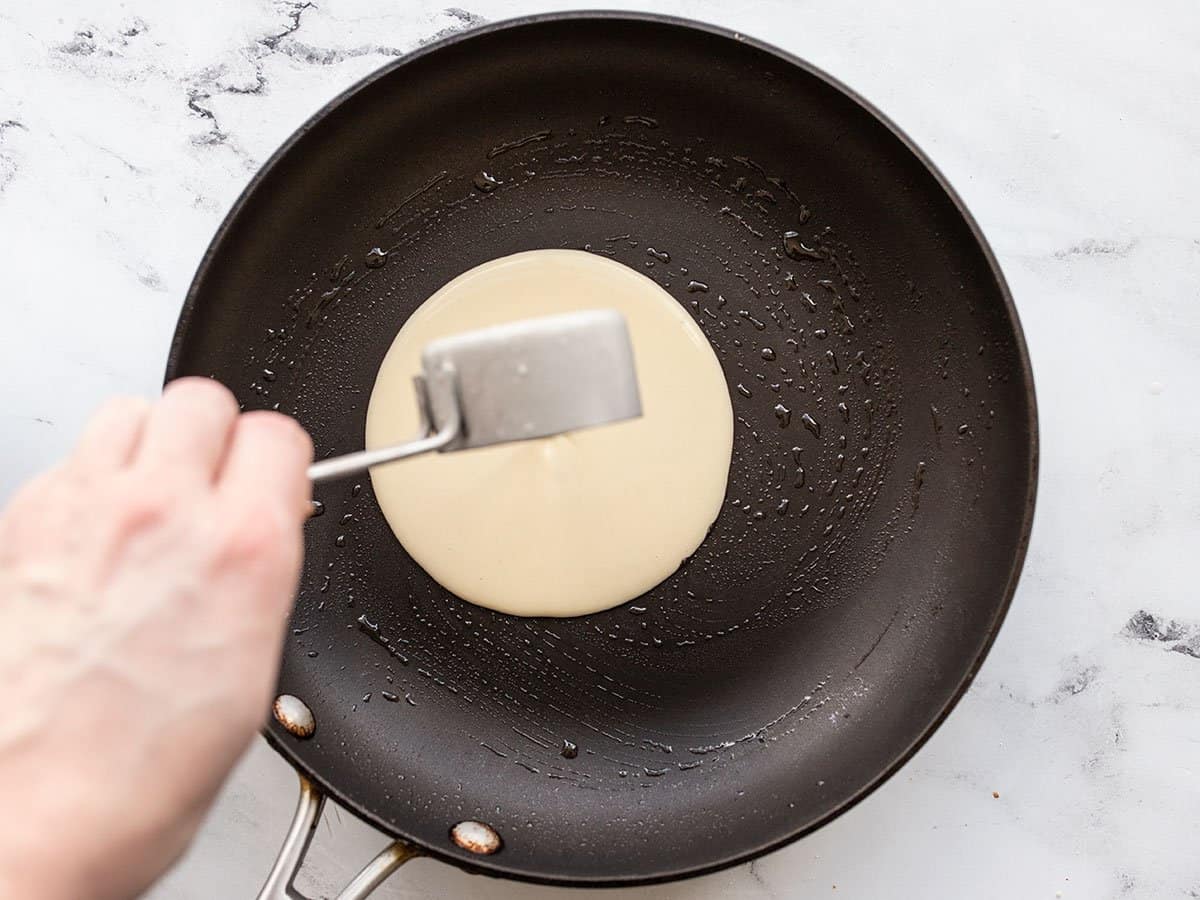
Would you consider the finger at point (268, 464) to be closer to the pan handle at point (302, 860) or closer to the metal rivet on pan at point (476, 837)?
the pan handle at point (302, 860)

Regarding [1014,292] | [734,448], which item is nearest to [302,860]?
[734,448]

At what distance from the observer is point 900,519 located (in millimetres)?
1068

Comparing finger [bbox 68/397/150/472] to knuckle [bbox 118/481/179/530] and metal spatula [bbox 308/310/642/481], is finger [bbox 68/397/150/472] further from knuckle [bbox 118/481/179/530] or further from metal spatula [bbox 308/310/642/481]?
metal spatula [bbox 308/310/642/481]

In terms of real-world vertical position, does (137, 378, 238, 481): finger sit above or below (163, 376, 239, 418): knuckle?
below

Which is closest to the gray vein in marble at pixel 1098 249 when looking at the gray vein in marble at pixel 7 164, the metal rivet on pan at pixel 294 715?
the metal rivet on pan at pixel 294 715

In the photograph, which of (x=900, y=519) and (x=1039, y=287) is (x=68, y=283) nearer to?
(x=900, y=519)

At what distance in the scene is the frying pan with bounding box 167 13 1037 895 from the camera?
3.34 ft

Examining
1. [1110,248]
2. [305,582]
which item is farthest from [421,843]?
[1110,248]

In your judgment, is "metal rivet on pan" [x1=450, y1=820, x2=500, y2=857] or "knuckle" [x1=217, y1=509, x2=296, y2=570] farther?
"metal rivet on pan" [x1=450, y1=820, x2=500, y2=857]

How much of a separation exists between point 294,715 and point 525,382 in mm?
493

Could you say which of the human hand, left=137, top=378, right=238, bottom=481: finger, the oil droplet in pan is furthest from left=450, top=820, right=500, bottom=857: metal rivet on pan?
the oil droplet in pan

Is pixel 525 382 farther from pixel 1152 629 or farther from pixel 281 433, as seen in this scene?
pixel 1152 629

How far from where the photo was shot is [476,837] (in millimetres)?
998

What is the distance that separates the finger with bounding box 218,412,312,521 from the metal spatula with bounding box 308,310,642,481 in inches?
4.0
